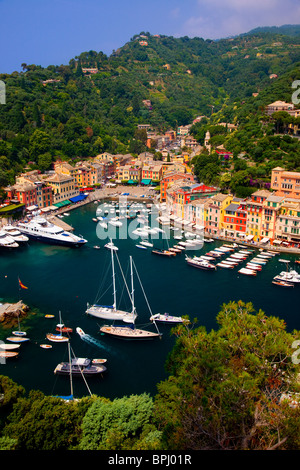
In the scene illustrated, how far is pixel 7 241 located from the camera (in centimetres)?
2489

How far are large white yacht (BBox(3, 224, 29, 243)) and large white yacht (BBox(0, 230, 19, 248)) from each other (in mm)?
329

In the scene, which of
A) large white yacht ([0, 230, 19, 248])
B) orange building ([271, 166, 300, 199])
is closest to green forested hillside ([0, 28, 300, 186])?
large white yacht ([0, 230, 19, 248])

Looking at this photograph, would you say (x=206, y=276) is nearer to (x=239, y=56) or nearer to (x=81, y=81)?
(x=81, y=81)

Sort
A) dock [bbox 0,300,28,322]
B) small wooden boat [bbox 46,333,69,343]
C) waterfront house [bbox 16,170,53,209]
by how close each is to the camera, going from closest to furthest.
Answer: small wooden boat [bbox 46,333,69,343], dock [bbox 0,300,28,322], waterfront house [bbox 16,170,53,209]

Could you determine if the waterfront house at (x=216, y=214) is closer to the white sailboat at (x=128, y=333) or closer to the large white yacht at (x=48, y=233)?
the large white yacht at (x=48, y=233)

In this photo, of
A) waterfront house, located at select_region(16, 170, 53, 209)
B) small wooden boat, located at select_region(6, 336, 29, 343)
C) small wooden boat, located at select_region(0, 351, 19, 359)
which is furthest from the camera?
waterfront house, located at select_region(16, 170, 53, 209)

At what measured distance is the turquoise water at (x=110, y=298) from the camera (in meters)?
13.4

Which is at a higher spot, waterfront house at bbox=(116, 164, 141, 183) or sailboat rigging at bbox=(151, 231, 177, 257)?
waterfront house at bbox=(116, 164, 141, 183)

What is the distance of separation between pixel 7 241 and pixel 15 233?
1243 mm

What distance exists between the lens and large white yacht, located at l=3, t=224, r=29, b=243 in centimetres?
2559

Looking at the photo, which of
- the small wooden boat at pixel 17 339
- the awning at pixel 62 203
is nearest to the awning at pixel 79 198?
the awning at pixel 62 203

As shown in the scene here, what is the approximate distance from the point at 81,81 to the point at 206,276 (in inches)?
1910

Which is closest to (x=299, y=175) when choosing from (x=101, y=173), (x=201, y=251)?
(x=201, y=251)

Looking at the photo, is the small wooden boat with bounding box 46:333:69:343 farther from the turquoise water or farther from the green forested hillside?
the green forested hillside
